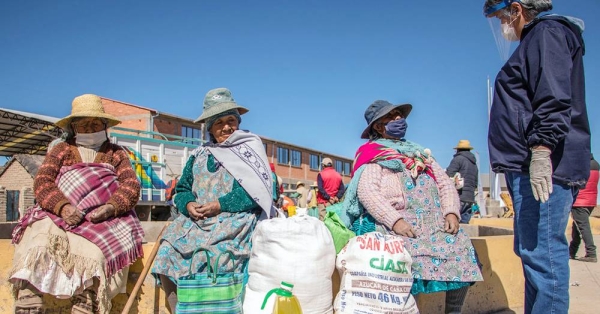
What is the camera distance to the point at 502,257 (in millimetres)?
4012

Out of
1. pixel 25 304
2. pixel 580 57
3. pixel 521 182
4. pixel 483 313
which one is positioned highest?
pixel 580 57

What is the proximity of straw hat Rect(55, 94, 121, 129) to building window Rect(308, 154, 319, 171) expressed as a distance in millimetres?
36458

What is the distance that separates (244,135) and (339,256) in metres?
1.13

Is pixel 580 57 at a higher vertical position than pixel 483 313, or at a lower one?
higher

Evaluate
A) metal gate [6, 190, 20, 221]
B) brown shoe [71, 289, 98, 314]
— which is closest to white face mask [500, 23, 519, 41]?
brown shoe [71, 289, 98, 314]

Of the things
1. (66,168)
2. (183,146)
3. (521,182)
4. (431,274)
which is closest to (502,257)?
(431,274)

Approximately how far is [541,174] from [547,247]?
403 mm

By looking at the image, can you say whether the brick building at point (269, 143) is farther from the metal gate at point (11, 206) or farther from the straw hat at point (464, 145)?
→ the straw hat at point (464, 145)

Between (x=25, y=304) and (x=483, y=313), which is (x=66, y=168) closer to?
(x=25, y=304)

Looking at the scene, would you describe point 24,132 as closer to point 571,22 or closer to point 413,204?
point 413,204

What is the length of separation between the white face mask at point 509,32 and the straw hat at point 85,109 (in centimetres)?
278

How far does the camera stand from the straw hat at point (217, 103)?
3.25 metres

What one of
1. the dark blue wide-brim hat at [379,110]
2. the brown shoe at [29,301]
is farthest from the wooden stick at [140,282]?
the dark blue wide-brim hat at [379,110]

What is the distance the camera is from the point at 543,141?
2221 mm
